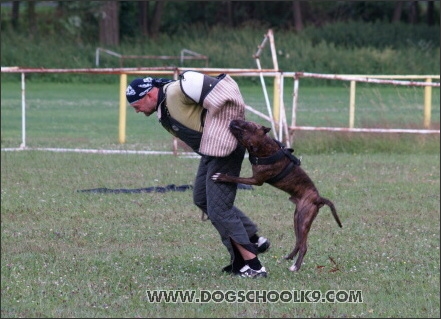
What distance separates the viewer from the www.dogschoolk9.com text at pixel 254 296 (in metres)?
5.88

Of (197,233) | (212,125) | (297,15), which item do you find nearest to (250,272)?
(212,125)

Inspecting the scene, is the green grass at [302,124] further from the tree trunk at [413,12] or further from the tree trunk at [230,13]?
the tree trunk at [413,12]

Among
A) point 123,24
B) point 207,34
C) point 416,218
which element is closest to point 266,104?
point 416,218

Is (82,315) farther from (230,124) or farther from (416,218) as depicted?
(416,218)

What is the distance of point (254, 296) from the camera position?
19.6 feet

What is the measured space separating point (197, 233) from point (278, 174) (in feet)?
6.83

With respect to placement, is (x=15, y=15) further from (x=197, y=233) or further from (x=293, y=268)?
(x=293, y=268)

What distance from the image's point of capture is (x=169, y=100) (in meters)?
6.51

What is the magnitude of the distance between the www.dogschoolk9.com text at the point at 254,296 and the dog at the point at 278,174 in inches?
26.8

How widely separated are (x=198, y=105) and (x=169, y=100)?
0.20 meters

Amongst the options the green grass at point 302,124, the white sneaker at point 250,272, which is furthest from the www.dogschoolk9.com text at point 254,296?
the green grass at point 302,124

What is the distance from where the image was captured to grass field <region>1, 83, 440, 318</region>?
19.2 ft

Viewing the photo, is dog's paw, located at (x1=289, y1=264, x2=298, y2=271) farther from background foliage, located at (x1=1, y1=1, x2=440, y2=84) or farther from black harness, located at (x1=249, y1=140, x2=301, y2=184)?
background foliage, located at (x1=1, y1=1, x2=440, y2=84)

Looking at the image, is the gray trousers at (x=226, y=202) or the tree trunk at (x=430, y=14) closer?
the gray trousers at (x=226, y=202)
